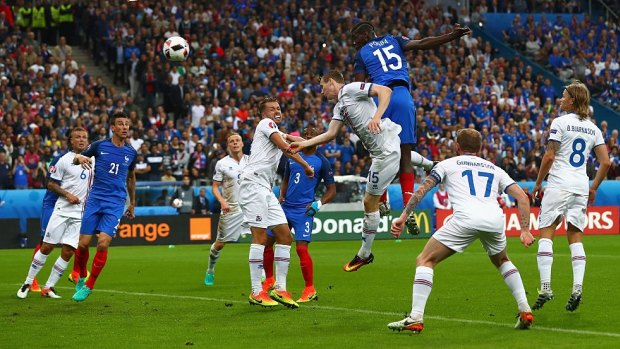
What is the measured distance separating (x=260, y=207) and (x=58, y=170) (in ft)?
13.9

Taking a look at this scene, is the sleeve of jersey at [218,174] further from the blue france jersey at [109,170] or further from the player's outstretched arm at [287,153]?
the player's outstretched arm at [287,153]

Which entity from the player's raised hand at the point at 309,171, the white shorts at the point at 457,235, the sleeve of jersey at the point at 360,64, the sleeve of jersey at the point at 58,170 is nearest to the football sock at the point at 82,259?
the sleeve of jersey at the point at 58,170

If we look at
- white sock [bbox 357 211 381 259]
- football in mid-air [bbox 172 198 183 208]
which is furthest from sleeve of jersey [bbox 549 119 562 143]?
football in mid-air [bbox 172 198 183 208]

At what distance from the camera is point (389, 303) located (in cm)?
1442

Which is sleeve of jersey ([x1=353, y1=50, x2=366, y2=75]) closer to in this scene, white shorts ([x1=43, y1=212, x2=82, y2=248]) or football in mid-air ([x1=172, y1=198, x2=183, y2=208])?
white shorts ([x1=43, y1=212, x2=82, y2=248])

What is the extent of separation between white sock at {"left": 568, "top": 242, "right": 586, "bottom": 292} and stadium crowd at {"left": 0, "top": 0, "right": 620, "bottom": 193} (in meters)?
17.4

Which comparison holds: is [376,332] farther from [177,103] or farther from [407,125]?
[177,103]

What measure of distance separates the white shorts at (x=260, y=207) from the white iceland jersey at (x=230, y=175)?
16.8 feet

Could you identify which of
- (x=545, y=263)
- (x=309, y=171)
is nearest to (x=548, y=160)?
(x=545, y=263)

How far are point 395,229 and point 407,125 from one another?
311 cm

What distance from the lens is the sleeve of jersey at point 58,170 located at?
16.9 meters

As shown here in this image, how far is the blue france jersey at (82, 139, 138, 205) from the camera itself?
606 inches

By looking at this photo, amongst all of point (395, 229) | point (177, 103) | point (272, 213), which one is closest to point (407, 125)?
point (272, 213)

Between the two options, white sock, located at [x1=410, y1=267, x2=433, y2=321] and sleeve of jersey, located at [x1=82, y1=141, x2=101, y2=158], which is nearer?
white sock, located at [x1=410, y1=267, x2=433, y2=321]
